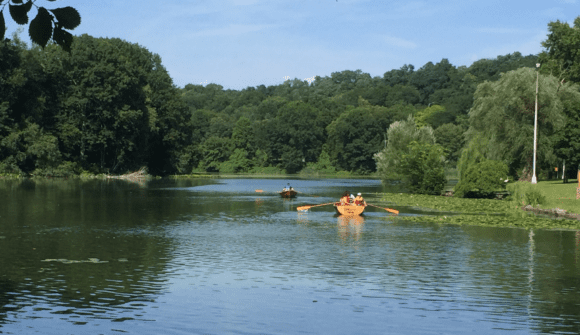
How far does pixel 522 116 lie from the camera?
218 feet

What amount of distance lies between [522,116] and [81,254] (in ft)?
173

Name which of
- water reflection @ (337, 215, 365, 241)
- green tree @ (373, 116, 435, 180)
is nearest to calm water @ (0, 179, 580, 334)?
water reflection @ (337, 215, 365, 241)

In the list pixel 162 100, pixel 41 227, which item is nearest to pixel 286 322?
pixel 41 227

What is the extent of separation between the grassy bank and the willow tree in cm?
537

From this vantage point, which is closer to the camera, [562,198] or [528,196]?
[528,196]

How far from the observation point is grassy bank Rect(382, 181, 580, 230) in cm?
3719

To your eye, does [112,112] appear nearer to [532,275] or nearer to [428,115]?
[532,275]

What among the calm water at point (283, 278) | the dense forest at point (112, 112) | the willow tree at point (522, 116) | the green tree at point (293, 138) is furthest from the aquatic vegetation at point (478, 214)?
the green tree at point (293, 138)

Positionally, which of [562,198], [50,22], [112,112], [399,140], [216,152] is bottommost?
[562,198]

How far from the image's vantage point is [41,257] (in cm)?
2331

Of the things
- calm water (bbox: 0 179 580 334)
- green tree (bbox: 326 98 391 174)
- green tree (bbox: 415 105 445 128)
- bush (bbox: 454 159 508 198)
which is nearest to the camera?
calm water (bbox: 0 179 580 334)

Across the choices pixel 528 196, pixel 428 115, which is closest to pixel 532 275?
pixel 528 196

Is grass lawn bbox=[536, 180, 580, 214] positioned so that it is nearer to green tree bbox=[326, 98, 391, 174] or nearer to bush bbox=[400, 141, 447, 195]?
bush bbox=[400, 141, 447, 195]

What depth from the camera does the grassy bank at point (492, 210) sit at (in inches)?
1464
